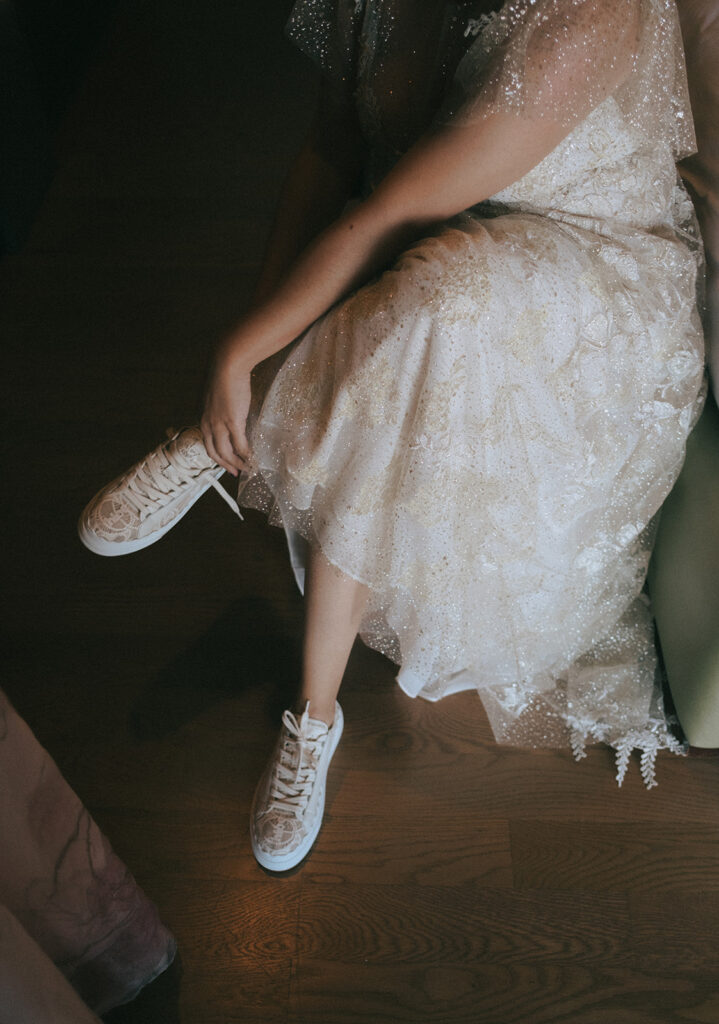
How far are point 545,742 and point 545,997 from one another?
291mm

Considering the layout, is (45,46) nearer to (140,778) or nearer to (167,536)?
(167,536)

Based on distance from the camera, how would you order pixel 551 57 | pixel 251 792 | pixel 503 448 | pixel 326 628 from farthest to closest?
pixel 251 792, pixel 326 628, pixel 503 448, pixel 551 57

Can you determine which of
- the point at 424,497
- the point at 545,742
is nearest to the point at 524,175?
the point at 424,497

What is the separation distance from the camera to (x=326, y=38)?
2.98 ft

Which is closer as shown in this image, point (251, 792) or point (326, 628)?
point (326, 628)

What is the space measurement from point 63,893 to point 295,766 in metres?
0.32

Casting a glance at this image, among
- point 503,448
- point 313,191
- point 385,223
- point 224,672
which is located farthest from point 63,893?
point 313,191

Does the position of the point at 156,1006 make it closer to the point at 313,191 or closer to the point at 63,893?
the point at 63,893

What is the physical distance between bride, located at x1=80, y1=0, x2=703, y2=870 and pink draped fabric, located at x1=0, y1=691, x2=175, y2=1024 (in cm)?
19

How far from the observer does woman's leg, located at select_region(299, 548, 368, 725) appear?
0.85 m

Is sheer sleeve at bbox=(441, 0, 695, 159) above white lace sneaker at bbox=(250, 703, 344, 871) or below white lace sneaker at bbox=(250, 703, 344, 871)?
above

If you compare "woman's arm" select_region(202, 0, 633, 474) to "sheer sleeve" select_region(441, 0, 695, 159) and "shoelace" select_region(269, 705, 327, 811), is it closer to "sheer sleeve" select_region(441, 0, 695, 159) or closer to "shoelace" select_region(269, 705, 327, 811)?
"sheer sleeve" select_region(441, 0, 695, 159)

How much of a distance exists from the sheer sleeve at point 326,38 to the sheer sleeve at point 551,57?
21 centimetres

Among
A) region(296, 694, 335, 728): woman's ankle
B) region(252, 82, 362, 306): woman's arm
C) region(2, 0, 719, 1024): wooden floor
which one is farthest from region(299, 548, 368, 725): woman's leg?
region(252, 82, 362, 306): woman's arm
